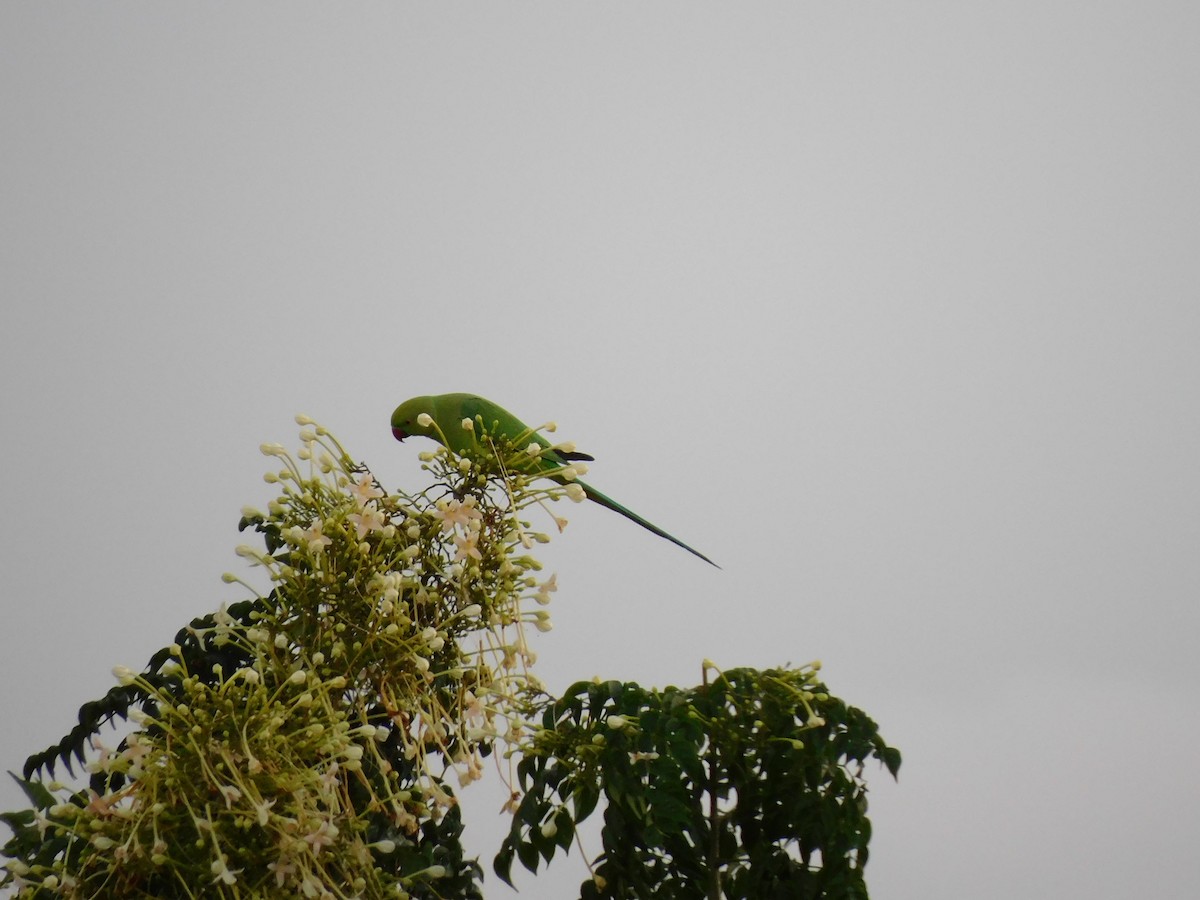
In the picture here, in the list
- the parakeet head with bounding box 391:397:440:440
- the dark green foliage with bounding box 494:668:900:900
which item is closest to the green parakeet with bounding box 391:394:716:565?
the parakeet head with bounding box 391:397:440:440

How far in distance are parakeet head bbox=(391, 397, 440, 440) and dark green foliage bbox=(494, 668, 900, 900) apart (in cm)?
→ 59

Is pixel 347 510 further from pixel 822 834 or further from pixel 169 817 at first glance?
pixel 822 834

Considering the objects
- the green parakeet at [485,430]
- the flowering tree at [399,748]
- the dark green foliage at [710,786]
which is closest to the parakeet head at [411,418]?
the green parakeet at [485,430]

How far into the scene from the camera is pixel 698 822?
1524 mm

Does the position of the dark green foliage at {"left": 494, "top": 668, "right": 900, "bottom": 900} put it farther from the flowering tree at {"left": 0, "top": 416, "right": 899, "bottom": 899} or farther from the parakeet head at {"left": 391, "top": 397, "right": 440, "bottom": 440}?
the parakeet head at {"left": 391, "top": 397, "right": 440, "bottom": 440}

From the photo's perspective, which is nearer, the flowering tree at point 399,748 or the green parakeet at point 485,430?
the flowering tree at point 399,748

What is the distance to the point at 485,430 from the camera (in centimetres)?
163

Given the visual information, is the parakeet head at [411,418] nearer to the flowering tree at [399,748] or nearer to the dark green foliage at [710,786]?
the flowering tree at [399,748]

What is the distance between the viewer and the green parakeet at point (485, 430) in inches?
63.6

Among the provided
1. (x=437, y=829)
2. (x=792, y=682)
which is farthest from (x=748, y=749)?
(x=437, y=829)

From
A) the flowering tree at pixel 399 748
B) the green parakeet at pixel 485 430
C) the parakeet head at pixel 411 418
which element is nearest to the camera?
the flowering tree at pixel 399 748

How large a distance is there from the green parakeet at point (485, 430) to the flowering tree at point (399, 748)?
6 centimetres

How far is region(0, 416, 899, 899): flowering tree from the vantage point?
119cm

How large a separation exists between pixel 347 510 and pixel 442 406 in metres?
0.40
